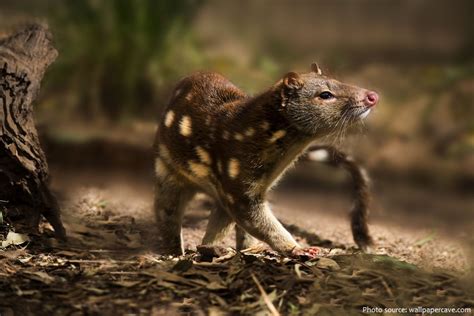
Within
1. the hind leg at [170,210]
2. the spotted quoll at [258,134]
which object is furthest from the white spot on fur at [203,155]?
the hind leg at [170,210]

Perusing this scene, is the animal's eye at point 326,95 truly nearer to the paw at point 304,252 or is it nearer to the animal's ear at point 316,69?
the animal's ear at point 316,69

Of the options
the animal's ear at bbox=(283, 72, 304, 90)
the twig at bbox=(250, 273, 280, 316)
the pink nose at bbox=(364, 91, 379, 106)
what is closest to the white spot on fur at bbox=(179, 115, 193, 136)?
the animal's ear at bbox=(283, 72, 304, 90)

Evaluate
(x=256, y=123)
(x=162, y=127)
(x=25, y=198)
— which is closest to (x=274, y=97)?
(x=256, y=123)

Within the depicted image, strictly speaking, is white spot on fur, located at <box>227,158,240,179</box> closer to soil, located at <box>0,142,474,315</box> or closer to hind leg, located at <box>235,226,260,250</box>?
soil, located at <box>0,142,474,315</box>

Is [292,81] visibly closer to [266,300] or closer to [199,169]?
[199,169]

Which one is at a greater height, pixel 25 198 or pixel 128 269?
pixel 25 198

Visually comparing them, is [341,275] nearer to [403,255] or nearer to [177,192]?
[403,255]
